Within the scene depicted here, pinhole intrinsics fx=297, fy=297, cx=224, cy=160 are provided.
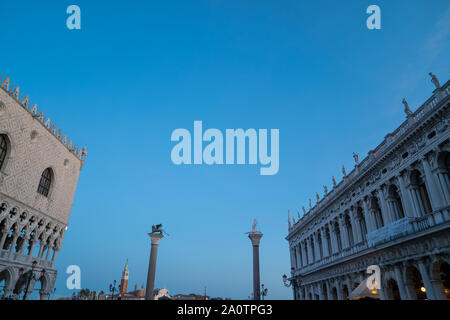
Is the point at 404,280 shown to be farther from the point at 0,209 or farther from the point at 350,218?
the point at 0,209

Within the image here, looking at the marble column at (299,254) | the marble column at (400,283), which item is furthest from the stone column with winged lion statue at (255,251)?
the marble column at (299,254)

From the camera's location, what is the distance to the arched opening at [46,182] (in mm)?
31047

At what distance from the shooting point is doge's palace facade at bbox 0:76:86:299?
25.6 metres

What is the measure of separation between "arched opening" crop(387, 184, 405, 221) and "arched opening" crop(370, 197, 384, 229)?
181cm

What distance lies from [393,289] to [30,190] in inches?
1228

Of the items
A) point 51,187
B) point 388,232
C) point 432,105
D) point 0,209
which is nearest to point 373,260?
point 388,232

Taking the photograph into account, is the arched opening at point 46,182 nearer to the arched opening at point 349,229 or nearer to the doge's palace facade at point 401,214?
the doge's palace facade at point 401,214

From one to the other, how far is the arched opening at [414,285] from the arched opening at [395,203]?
10.6 feet

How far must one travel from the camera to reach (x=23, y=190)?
27.3 m

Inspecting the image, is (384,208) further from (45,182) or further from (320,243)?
(45,182)

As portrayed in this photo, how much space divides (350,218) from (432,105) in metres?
11.4

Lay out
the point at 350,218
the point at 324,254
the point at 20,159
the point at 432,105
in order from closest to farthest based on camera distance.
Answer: the point at 432,105, the point at 350,218, the point at 20,159, the point at 324,254

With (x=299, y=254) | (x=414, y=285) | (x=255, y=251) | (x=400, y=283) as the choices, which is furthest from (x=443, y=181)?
(x=299, y=254)
